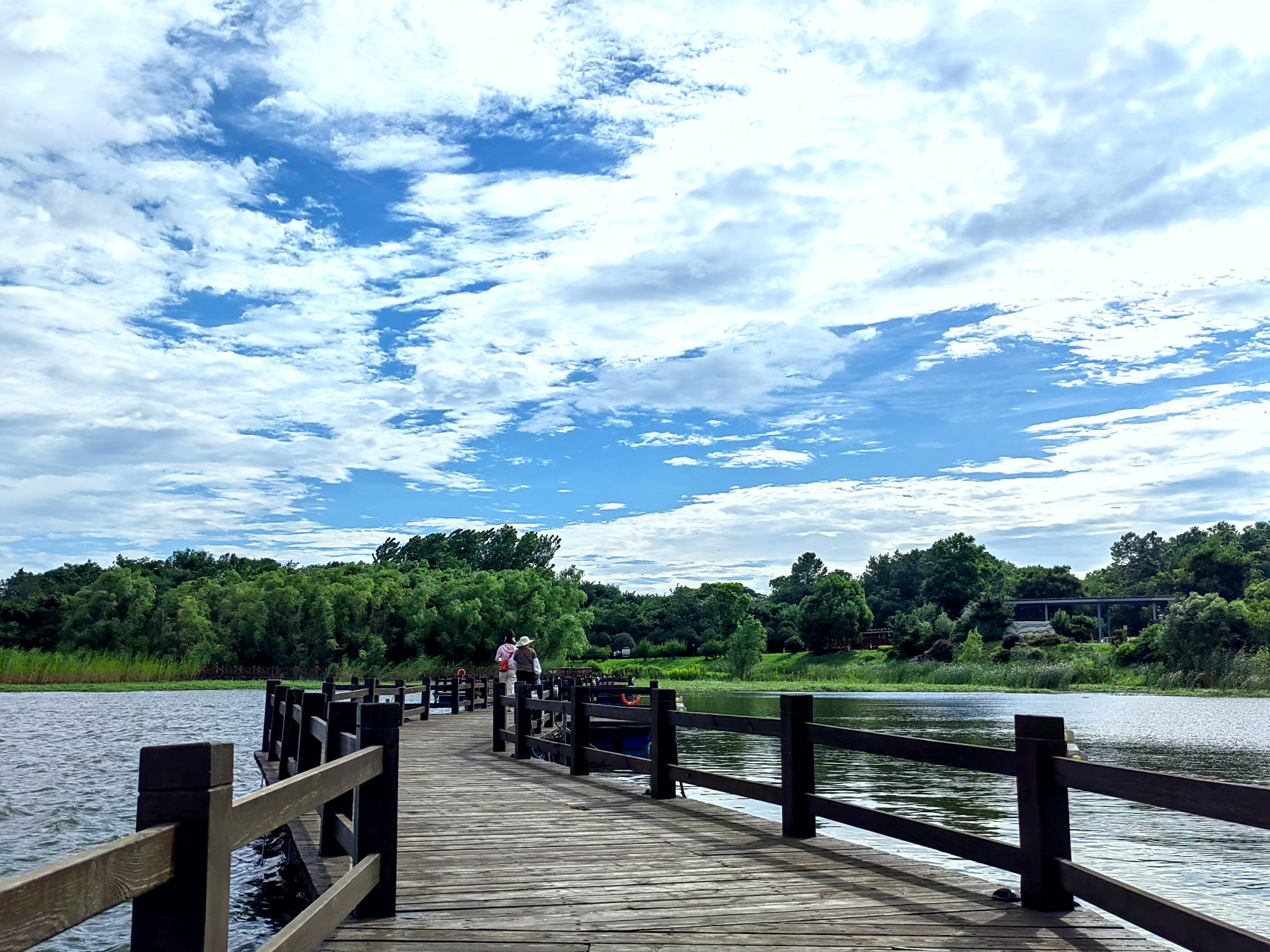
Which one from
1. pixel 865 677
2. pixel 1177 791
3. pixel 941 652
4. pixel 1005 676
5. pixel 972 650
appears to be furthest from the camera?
pixel 941 652

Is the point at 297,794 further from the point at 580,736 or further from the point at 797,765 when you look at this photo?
the point at 580,736

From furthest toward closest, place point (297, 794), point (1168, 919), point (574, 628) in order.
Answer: point (574, 628)
point (1168, 919)
point (297, 794)

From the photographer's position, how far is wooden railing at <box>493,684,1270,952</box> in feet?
13.6

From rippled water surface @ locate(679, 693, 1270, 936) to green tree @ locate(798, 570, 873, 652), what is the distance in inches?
2678

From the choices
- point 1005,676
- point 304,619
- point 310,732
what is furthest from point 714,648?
point 310,732

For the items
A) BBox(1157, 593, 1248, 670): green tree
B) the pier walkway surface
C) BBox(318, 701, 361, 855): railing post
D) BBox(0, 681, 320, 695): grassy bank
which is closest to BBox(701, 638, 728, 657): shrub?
BBox(1157, 593, 1248, 670): green tree

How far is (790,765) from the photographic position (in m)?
7.77

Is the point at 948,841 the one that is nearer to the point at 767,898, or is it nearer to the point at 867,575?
the point at 767,898

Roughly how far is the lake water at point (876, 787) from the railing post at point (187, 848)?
18.2 ft

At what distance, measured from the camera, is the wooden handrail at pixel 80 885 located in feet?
6.43

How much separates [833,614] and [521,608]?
50.4 m

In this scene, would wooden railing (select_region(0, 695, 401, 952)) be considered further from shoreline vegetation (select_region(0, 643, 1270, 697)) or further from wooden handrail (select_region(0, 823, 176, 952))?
shoreline vegetation (select_region(0, 643, 1270, 697))

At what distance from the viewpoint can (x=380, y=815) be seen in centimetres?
532

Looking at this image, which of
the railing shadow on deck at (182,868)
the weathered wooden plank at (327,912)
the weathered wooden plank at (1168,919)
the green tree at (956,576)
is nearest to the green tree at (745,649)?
the green tree at (956,576)
